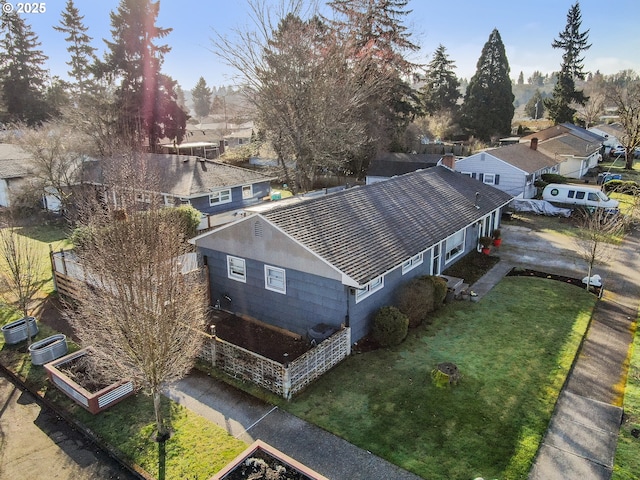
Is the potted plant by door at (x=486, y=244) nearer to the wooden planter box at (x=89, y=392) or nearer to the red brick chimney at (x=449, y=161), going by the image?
the red brick chimney at (x=449, y=161)

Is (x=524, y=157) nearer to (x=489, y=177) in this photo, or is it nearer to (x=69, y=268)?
(x=489, y=177)

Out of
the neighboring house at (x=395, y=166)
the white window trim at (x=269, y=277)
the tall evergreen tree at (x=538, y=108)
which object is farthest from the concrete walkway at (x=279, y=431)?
the tall evergreen tree at (x=538, y=108)

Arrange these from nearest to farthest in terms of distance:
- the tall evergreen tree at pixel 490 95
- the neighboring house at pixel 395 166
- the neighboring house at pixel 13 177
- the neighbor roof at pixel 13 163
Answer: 1. the neighboring house at pixel 13 177
2. the neighbor roof at pixel 13 163
3. the neighboring house at pixel 395 166
4. the tall evergreen tree at pixel 490 95

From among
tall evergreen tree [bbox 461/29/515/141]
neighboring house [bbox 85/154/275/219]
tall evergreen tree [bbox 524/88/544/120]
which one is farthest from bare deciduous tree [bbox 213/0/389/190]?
tall evergreen tree [bbox 524/88/544/120]

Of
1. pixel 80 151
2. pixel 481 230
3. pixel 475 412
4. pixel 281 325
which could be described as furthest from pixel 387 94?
pixel 475 412

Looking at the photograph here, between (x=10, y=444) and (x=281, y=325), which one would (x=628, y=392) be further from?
(x=10, y=444)

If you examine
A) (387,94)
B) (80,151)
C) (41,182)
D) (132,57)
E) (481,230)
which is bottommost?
(481,230)

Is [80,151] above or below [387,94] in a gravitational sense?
below
